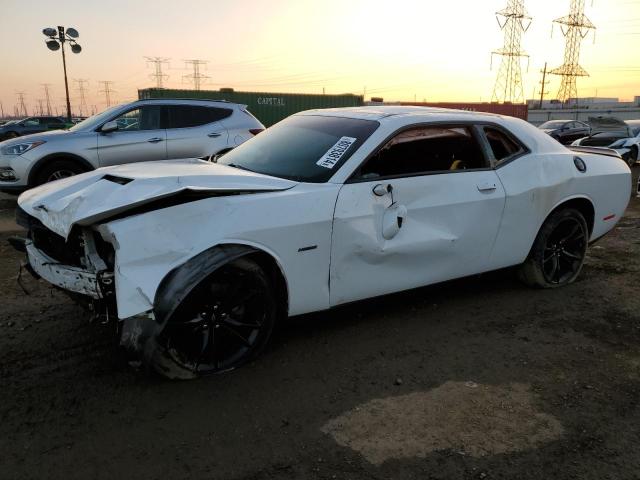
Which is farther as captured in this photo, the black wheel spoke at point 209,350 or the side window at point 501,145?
the side window at point 501,145

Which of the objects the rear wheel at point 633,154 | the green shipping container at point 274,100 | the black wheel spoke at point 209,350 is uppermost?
the green shipping container at point 274,100

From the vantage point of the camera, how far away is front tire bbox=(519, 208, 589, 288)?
14.6 feet

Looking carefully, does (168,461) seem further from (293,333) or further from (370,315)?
(370,315)

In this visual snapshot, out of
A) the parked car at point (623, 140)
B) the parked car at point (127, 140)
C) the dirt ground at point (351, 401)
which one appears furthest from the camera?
the parked car at point (623, 140)

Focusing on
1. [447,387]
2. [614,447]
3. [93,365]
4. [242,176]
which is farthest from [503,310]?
[93,365]

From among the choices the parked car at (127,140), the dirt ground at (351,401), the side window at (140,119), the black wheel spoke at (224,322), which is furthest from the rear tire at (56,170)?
the black wheel spoke at (224,322)

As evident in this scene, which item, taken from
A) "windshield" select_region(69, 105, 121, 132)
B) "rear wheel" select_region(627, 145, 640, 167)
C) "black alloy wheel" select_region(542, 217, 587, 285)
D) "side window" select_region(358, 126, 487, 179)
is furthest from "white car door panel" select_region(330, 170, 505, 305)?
"rear wheel" select_region(627, 145, 640, 167)

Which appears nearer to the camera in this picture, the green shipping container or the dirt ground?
the dirt ground

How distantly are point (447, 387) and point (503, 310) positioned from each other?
1456 millimetres

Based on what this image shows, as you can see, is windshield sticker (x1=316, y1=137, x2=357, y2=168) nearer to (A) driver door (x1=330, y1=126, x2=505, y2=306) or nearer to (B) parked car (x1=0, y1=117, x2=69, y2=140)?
(A) driver door (x1=330, y1=126, x2=505, y2=306)

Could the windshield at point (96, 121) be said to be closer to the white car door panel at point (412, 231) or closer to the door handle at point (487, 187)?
the white car door panel at point (412, 231)

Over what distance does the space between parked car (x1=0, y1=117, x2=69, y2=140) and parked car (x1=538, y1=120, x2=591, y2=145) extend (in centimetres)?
2314

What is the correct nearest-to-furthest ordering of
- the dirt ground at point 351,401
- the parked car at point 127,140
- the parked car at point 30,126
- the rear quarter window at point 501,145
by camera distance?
the dirt ground at point 351,401
the rear quarter window at point 501,145
the parked car at point 127,140
the parked car at point 30,126

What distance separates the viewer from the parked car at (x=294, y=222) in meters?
2.75
